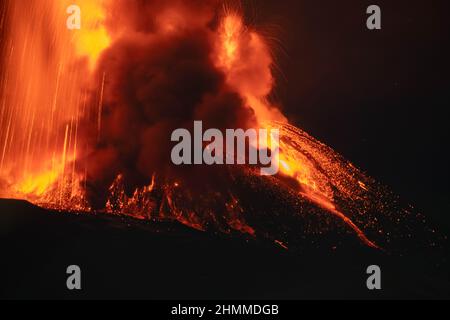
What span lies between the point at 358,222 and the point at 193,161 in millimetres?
9072

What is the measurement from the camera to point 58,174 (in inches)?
981

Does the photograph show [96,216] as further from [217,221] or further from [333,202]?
[333,202]

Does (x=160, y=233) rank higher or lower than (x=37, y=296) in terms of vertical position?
higher

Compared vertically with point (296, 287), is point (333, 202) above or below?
above

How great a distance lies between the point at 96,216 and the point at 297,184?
10648mm

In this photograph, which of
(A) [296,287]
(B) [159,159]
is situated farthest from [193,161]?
(A) [296,287]

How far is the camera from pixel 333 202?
77.9 ft

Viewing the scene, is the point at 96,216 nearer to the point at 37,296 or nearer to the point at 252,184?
the point at 37,296

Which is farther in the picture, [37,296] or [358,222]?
[358,222]

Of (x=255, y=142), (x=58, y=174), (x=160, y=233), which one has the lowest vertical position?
(x=160, y=233)

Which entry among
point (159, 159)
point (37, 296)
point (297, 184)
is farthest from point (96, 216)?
point (297, 184)
